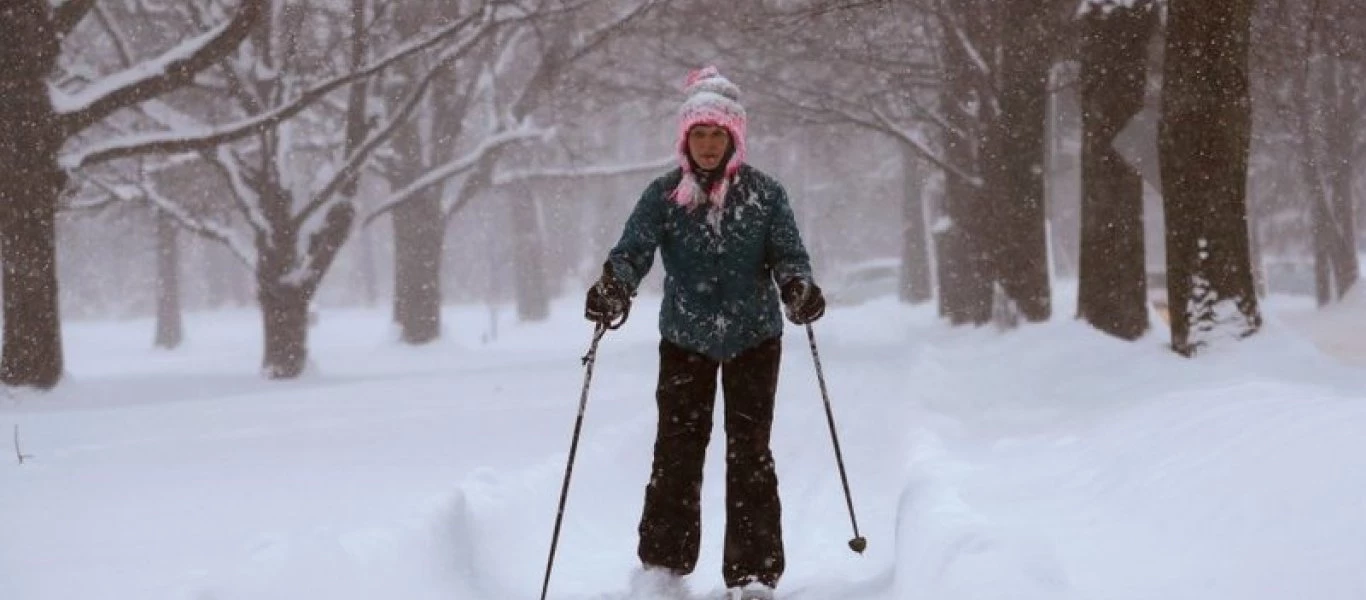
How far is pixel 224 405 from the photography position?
444 inches

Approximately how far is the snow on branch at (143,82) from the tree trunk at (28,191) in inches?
7.8

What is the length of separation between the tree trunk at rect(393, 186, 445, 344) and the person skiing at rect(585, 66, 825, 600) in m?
17.5

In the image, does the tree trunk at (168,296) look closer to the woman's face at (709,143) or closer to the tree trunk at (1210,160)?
the tree trunk at (1210,160)

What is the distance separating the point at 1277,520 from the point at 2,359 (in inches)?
463

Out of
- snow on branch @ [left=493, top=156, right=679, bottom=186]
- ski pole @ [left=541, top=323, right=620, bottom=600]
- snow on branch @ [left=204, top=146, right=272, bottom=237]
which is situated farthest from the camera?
snow on branch @ [left=493, top=156, right=679, bottom=186]

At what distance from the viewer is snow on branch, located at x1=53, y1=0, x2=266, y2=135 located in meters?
12.0

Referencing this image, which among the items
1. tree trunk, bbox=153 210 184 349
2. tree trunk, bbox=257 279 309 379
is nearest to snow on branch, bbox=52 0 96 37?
tree trunk, bbox=257 279 309 379

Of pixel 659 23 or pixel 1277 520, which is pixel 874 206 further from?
pixel 1277 520

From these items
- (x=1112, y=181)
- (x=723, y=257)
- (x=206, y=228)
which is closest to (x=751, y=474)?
(x=723, y=257)

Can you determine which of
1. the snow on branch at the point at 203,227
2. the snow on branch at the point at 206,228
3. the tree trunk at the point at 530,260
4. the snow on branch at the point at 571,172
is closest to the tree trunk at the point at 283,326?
the snow on branch at the point at 203,227

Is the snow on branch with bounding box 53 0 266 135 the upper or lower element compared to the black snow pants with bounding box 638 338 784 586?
upper

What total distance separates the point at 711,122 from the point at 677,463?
4.39ft

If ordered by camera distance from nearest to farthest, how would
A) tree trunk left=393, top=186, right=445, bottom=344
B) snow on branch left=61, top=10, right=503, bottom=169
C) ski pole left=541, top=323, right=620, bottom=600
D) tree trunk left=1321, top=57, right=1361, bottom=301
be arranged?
ski pole left=541, top=323, right=620, bottom=600 → snow on branch left=61, top=10, right=503, bottom=169 → tree trunk left=393, top=186, right=445, bottom=344 → tree trunk left=1321, top=57, right=1361, bottom=301

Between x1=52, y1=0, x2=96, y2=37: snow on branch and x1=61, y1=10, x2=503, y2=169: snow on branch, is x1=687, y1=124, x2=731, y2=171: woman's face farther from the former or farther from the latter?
x1=52, y1=0, x2=96, y2=37: snow on branch
